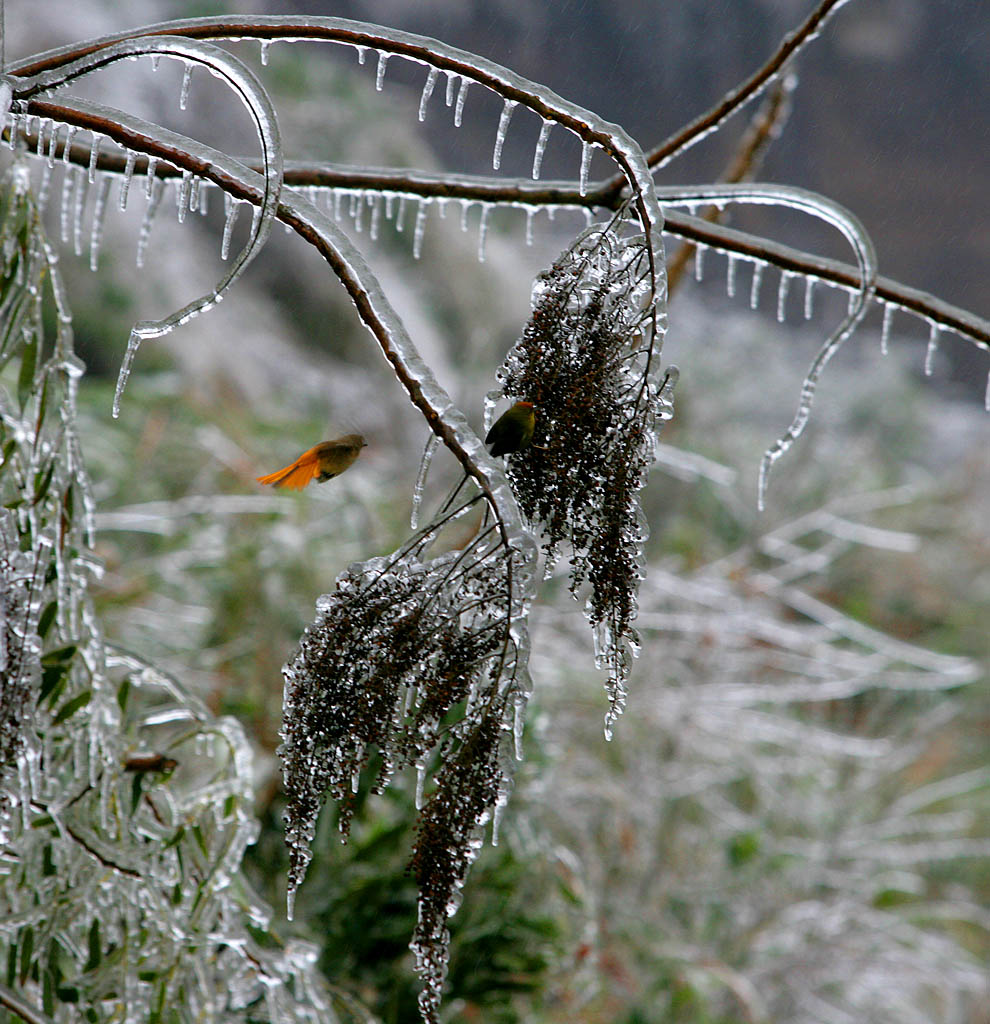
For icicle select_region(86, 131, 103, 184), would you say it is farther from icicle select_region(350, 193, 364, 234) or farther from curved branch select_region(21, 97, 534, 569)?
icicle select_region(350, 193, 364, 234)

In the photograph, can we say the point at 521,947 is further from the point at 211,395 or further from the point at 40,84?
the point at 211,395

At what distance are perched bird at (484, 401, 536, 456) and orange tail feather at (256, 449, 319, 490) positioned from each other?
11 centimetres

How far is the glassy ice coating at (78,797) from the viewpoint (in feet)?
Answer: 1.93

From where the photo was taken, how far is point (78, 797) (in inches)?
28.2

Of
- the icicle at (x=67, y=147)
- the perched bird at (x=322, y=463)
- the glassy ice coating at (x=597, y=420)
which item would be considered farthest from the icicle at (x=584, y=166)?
the icicle at (x=67, y=147)

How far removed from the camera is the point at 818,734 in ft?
8.85

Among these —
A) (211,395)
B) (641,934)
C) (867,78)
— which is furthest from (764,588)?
(867,78)

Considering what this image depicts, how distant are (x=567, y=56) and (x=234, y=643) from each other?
5.32m

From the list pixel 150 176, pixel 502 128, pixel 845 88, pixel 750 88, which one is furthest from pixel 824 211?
pixel 845 88

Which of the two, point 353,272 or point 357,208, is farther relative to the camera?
point 357,208

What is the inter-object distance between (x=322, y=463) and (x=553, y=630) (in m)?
1.89

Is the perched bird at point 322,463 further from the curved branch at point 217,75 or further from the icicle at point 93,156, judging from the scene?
the icicle at point 93,156

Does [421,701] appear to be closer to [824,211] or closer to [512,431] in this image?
[512,431]

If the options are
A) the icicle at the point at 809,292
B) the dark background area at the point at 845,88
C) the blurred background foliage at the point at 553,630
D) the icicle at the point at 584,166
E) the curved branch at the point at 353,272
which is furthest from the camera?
the dark background area at the point at 845,88
